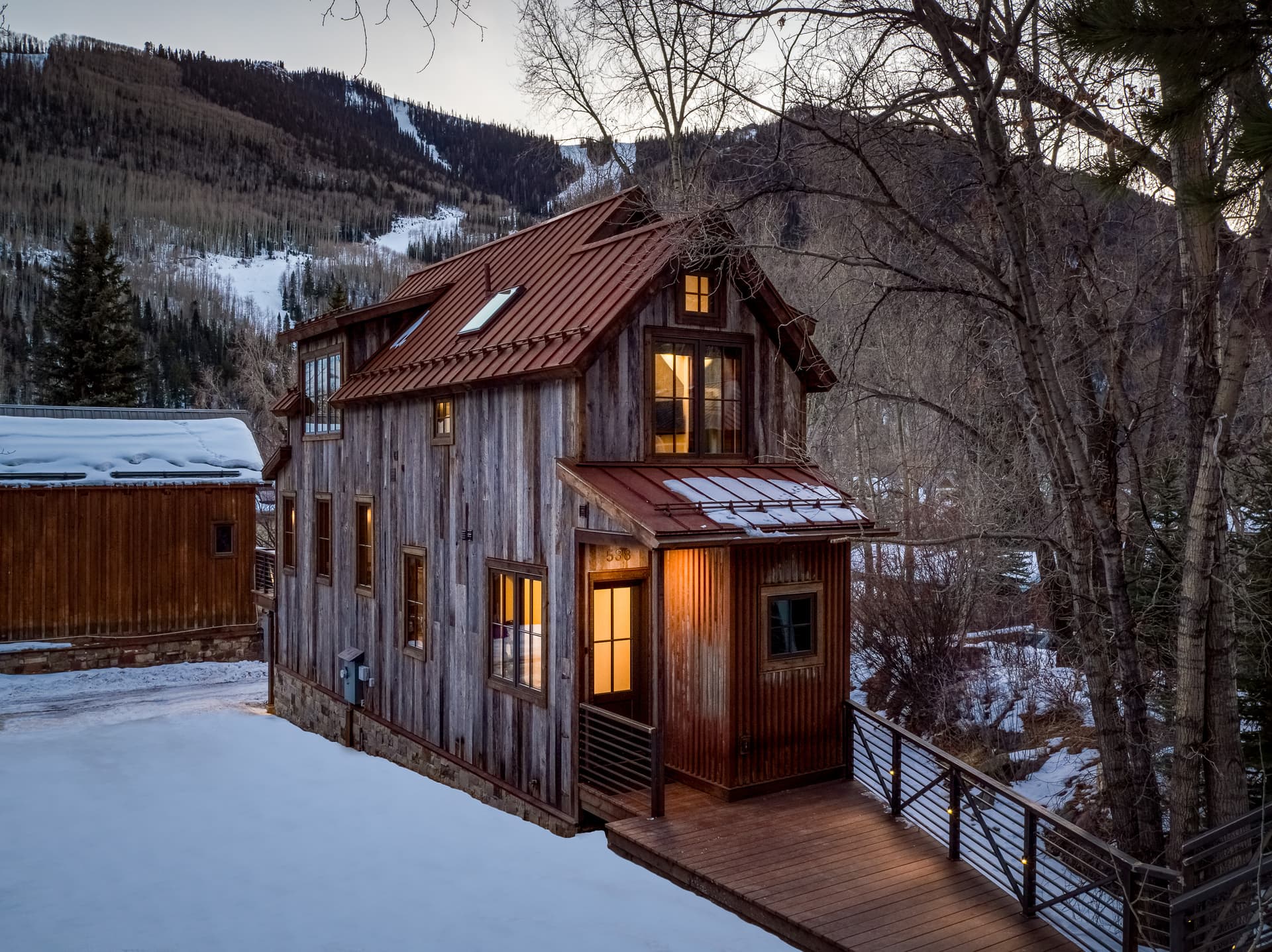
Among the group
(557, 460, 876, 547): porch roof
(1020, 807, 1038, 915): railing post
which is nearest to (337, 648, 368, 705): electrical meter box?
(557, 460, 876, 547): porch roof

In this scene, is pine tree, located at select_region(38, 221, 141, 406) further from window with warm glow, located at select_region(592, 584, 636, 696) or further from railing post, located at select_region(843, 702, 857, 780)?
railing post, located at select_region(843, 702, 857, 780)

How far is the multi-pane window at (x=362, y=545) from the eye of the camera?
14.0 meters

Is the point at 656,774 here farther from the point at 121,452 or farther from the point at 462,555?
the point at 121,452

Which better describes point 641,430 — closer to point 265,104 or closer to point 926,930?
point 926,930

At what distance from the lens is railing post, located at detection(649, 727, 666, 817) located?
8500 mm

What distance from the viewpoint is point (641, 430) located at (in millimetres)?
9945

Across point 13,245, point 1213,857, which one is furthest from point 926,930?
point 13,245

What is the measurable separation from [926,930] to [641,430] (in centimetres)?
531

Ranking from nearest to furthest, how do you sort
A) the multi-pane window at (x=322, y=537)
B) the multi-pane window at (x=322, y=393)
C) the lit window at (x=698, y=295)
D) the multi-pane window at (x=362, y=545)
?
the lit window at (x=698, y=295) → the multi-pane window at (x=362, y=545) → the multi-pane window at (x=322, y=393) → the multi-pane window at (x=322, y=537)

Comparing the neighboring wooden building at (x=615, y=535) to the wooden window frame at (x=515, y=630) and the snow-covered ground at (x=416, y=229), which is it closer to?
the wooden window frame at (x=515, y=630)

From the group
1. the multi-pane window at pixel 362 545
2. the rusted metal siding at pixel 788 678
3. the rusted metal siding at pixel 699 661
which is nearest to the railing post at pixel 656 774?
the rusted metal siding at pixel 699 661

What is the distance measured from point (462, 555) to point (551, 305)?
316cm

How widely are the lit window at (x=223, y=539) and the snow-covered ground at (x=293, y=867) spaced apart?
10236 mm

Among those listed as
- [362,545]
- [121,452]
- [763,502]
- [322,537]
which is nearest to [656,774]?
[763,502]
